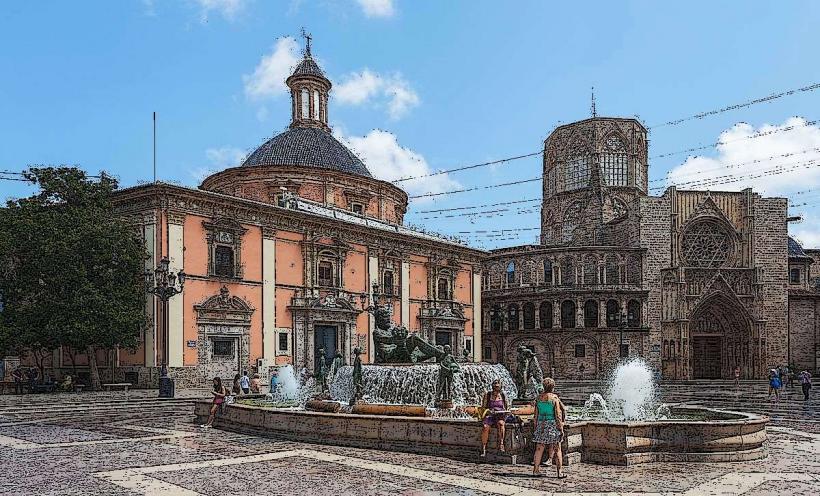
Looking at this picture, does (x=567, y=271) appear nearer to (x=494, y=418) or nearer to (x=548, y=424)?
(x=494, y=418)

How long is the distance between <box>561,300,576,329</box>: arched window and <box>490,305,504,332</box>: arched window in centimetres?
427

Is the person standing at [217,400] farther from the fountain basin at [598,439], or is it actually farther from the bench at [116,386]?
the bench at [116,386]

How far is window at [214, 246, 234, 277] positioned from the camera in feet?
101

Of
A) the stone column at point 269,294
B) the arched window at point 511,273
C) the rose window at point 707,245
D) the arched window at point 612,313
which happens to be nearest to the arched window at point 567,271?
the arched window at point 612,313

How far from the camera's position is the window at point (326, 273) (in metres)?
35.7

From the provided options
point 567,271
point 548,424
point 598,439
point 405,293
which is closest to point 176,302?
point 405,293

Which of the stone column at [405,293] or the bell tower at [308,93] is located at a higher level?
the bell tower at [308,93]

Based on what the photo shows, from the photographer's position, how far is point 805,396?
92.8ft

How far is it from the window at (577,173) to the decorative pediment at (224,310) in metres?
35.0

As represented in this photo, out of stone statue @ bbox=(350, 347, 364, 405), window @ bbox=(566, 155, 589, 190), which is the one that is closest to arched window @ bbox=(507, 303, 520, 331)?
window @ bbox=(566, 155, 589, 190)

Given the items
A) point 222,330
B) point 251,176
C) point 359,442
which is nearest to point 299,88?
point 251,176

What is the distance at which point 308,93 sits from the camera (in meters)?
46.9

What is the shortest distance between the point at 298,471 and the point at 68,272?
761 inches

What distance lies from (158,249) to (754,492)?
2357cm
